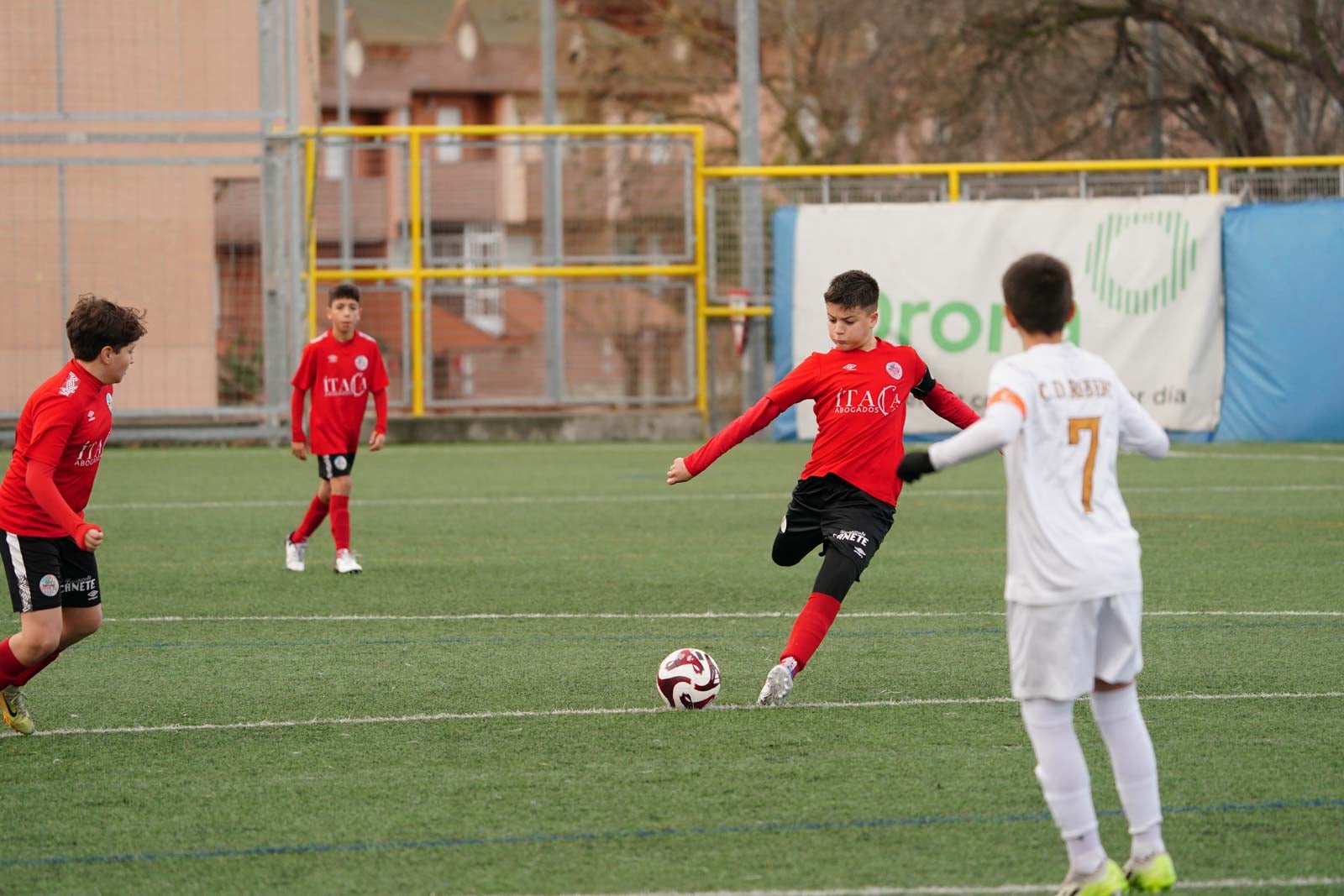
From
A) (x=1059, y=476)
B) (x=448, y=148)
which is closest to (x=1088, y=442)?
(x=1059, y=476)

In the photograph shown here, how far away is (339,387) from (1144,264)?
1145cm

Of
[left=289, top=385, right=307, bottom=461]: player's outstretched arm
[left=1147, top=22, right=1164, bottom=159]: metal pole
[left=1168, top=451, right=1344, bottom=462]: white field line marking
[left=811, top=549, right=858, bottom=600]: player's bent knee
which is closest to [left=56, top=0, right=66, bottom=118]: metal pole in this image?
[left=289, top=385, right=307, bottom=461]: player's outstretched arm

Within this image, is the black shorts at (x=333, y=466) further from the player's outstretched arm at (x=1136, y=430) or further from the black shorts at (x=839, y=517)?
the player's outstretched arm at (x=1136, y=430)

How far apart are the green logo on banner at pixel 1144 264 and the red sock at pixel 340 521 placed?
37.0 ft

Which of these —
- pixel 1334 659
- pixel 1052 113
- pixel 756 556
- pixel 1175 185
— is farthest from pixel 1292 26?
pixel 1334 659

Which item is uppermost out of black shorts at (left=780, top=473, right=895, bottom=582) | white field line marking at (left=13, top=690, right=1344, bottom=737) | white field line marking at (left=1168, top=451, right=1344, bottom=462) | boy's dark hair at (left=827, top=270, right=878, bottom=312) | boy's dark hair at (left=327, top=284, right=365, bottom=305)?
boy's dark hair at (left=327, top=284, right=365, bottom=305)

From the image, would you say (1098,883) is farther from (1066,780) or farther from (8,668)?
(8,668)

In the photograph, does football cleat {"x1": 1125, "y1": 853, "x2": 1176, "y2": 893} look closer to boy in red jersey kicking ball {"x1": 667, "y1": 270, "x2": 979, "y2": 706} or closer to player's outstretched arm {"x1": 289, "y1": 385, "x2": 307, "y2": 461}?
boy in red jersey kicking ball {"x1": 667, "y1": 270, "x2": 979, "y2": 706}

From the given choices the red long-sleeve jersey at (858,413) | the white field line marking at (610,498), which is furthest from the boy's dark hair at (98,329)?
the white field line marking at (610,498)

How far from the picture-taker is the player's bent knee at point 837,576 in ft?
22.1

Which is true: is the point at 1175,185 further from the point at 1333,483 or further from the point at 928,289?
the point at 1333,483

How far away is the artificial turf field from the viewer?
4.63m

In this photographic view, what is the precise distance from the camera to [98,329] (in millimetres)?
5930

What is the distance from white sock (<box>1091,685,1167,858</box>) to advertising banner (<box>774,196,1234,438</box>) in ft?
49.9
